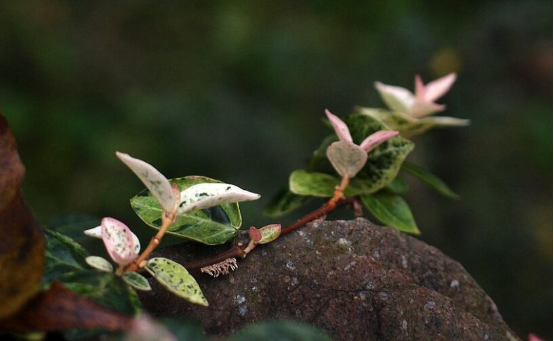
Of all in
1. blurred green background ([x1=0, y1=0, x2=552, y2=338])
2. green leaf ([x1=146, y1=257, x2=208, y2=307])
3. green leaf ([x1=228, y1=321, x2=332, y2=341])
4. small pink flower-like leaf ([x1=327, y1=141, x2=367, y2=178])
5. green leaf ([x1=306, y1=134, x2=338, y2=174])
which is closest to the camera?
green leaf ([x1=228, y1=321, x2=332, y2=341])

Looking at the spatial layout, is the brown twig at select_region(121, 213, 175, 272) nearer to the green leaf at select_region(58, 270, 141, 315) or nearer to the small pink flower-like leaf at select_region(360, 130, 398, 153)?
the green leaf at select_region(58, 270, 141, 315)

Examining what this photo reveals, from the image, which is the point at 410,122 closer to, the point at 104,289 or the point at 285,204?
the point at 285,204

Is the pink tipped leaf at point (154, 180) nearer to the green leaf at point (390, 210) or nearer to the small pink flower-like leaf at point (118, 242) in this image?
the small pink flower-like leaf at point (118, 242)

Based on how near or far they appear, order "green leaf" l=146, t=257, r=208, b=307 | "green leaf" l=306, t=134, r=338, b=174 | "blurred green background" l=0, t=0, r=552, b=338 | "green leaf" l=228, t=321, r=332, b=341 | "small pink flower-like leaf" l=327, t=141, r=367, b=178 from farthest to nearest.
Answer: "blurred green background" l=0, t=0, r=552, b=338
"green leaf" l=306, t=134, r=338, b=174
"small pink flower-like leaf" l=327, t=141, r=367, b=178
"green leaf" l=146, t=257, r=208, b=307
"green leaf" l=228, t=321, r=332, b=341

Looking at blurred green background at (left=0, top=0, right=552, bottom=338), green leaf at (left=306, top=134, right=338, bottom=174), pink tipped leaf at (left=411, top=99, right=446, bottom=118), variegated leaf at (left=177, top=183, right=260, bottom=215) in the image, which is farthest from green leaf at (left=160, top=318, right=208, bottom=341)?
blurred green background at (left=0, top=0, right=552, bottom=338)

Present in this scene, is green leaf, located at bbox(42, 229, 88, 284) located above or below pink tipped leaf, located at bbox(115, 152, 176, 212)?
below

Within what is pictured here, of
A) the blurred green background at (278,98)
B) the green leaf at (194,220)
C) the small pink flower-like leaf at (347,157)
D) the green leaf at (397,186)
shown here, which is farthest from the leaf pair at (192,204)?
the blurred green background at (278,98)

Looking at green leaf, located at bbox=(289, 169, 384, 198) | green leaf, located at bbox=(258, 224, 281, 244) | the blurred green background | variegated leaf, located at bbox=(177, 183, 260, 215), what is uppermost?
variegated leaf, located at bbox=(177, 183, 260, 215)
